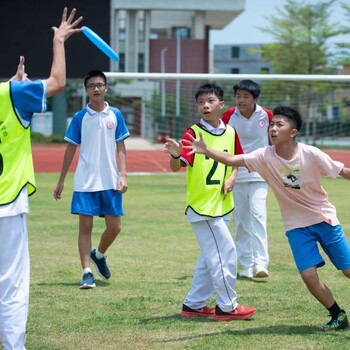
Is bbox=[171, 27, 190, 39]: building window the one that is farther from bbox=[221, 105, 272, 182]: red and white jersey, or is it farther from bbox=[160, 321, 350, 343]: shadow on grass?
bbox=[160, 321, 350, 343]: shadow on grass

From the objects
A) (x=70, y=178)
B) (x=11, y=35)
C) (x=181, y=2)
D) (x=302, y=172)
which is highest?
(x=181, y=2)

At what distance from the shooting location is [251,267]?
9.65 m

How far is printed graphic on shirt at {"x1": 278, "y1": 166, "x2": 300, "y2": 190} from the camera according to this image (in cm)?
696

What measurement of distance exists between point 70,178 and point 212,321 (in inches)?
676

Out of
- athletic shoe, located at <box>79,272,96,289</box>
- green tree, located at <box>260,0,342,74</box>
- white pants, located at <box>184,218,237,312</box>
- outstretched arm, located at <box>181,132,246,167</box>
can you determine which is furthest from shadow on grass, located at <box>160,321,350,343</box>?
green tree, located at <box>260,0,342,74</box>

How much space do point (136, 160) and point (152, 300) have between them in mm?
24326

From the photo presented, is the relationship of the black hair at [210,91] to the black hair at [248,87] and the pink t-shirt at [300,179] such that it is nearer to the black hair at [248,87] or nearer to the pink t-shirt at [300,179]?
the pink t-shirt at [300,179]

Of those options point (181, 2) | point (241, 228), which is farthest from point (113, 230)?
point (181, 2)

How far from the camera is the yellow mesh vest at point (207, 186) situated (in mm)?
7496

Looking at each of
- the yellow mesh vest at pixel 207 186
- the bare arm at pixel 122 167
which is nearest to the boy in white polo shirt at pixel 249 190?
the bare arm at pixel 122 167

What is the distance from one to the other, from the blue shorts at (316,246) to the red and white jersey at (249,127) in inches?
113

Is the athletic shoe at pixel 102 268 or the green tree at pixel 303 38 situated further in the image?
the green tree at pixel 303 38

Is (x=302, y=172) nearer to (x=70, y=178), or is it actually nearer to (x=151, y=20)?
(x=70, y=178)

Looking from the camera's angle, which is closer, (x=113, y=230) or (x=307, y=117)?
(x=113, y=230)
